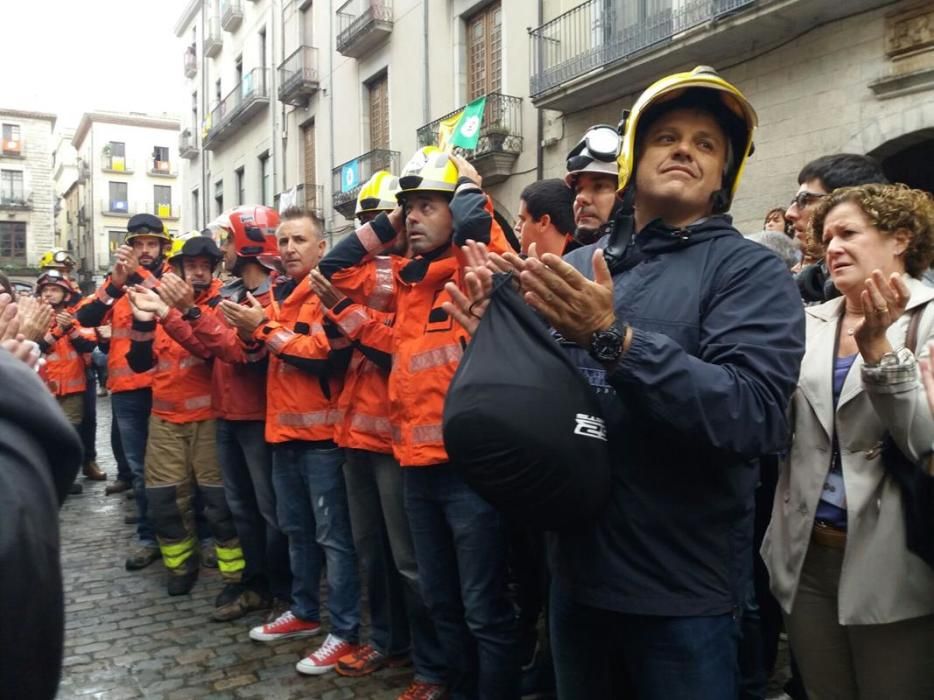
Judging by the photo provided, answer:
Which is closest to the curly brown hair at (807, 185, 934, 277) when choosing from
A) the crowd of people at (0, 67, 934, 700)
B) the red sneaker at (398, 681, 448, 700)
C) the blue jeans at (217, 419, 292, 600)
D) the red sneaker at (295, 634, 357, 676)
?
the crowd of people at (0, 67, 934, 700)

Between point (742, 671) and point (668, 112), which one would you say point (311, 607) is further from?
point (668, 112)

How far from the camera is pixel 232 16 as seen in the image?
82.9 ft

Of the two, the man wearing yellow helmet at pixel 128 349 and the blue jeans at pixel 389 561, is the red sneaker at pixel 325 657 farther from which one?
the man wearing yellow helmet at pixel 128 349

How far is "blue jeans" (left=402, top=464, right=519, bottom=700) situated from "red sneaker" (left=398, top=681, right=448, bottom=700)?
12 cm

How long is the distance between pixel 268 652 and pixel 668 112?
337cm

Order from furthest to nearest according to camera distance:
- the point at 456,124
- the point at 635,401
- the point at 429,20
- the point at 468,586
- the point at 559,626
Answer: the point at 429,20 → the point at 456,124 → the point at 468,586 → the point at 559,626 → the point at 635,401

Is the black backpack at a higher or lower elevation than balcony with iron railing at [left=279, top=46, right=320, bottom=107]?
lower

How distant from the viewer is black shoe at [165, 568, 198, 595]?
498 centimetres

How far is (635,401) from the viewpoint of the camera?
5.42 feet

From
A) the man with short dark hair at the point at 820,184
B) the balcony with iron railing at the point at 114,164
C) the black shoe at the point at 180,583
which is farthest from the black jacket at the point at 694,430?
the balcony with iron railing at the point at 114,164

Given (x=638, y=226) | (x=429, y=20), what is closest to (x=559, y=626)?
(x=638, y=226)

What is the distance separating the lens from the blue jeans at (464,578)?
3016mm

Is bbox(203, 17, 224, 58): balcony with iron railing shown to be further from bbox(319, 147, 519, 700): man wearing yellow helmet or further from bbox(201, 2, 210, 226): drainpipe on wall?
bbox(319, 147, 519, 700): man wearing yellow helmet

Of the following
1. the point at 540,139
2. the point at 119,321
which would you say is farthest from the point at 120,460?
the point at 540,139
